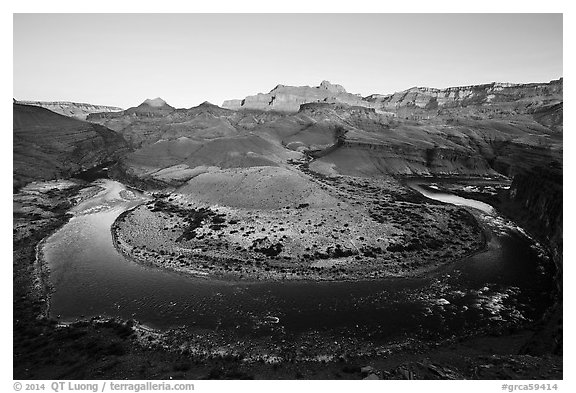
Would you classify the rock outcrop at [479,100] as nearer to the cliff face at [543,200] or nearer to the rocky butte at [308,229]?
the rocky butte at [308,229]

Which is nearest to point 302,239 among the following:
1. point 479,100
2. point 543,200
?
point 543,200

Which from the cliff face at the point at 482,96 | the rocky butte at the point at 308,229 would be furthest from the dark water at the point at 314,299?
the cliff face at the point at 482,96

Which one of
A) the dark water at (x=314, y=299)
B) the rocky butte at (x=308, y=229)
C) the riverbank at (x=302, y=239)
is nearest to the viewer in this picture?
the rocky butte at (x=308, y=229)

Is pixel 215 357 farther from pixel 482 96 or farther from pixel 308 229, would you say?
pixel 482 96

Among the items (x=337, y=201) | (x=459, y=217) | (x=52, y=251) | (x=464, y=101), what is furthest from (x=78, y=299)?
(x=464, y=101)

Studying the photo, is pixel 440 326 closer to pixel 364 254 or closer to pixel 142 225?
pixel 364 254
